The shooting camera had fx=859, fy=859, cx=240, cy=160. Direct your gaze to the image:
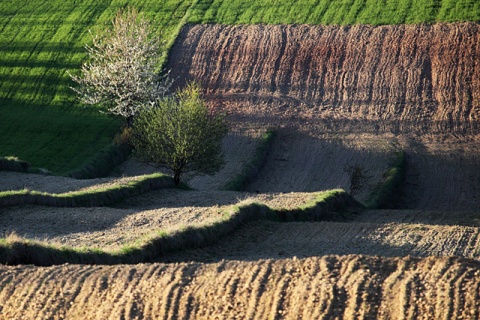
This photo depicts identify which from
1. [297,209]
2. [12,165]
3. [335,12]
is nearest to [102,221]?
[297,209]

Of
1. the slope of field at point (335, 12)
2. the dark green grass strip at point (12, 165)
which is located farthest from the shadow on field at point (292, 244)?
the slope of field at point (335, 12)

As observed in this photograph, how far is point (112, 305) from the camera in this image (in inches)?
715

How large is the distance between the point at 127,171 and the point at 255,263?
33.4m

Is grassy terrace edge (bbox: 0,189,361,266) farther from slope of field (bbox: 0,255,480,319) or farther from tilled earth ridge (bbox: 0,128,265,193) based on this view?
tilled earth ridge (bbox: 0,128,265,193)

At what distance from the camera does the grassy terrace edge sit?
71.7 feet

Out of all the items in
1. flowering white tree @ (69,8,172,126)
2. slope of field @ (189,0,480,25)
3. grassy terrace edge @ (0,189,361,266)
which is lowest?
grassy terrace edge @ (0,189,361,266)

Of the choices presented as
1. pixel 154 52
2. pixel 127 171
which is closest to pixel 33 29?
pixel 154 52

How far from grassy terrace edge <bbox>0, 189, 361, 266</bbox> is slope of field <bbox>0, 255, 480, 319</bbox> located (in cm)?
169

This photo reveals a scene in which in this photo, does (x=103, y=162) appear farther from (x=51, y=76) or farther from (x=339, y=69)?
(x=339, y=69)

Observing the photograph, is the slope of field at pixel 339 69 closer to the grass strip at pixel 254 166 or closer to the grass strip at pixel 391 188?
the grass strip at pixel 254 166

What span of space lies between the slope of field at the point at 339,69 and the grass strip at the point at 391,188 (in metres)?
7.92

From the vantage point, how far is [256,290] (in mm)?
18359

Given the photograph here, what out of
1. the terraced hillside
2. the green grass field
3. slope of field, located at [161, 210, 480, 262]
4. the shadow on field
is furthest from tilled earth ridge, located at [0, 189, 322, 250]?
the green grass field

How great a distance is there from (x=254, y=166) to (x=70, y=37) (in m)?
28.9
